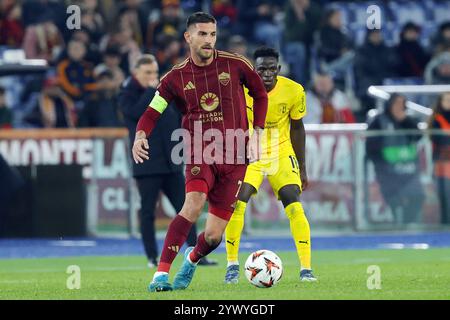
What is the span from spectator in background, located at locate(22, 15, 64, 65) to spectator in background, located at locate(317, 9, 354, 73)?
4.67 metres

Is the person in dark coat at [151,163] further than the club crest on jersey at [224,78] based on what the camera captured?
Yes

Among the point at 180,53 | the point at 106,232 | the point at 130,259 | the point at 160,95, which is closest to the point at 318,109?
the point at 180,53

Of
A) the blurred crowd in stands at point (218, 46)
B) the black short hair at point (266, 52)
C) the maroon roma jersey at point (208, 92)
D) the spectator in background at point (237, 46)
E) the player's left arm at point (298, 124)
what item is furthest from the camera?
the blurred crowd in stands at point (218, 46)

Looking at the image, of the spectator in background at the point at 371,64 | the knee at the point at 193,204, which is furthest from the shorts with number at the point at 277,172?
the spectator in background at the point at 371,64

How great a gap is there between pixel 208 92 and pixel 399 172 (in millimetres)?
9289

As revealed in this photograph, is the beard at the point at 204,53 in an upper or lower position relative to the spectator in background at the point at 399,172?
upper

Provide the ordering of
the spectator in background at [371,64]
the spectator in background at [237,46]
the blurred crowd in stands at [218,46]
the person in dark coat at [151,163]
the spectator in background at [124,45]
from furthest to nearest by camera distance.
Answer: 1. the spectator in background at [371,64]
2. the spectator in background at [124,45]
3. the blurred crowd in stands at [218,46]
4. the spectator in background at [237,46]
5. the person in dark coat at [151,163]

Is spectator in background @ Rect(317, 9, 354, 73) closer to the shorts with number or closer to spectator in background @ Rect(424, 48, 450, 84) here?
spectator in background @ Rect(424, 48, 450, 84)

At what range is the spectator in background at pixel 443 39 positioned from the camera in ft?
76.3

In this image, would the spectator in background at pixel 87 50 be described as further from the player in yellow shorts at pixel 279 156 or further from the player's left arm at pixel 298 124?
the player's left arm at pixel 298 124

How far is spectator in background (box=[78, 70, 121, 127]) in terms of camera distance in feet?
69.6

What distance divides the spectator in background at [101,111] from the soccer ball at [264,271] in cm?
1015

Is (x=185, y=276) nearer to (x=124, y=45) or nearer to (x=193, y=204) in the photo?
(x=193, y=204)

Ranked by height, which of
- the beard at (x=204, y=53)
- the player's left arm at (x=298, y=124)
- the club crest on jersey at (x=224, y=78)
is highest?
the beard at (x=204, y=53)
